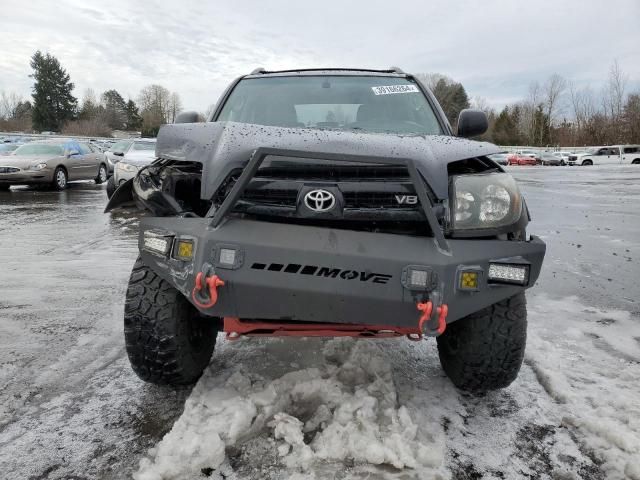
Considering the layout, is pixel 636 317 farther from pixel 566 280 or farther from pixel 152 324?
pixel 152 324

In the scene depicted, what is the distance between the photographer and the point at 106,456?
2188mm

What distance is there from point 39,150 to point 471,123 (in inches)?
592

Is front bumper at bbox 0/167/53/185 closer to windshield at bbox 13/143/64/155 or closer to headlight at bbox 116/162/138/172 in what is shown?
windshield at bbox 13/143/64/155

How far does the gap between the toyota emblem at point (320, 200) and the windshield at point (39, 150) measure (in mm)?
15435

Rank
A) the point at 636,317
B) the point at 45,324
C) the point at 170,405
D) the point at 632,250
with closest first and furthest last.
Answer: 1. the point at 170,405
2. the point at 45,324
3. the point at 636,317
4. the point at 632,250

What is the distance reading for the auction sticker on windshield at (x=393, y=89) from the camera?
3621 millimetres

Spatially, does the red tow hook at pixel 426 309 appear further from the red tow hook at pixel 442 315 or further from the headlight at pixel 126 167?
the headlight at pixel 126 167

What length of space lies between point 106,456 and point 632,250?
259 inches

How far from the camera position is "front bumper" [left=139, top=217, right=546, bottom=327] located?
6.53 ft

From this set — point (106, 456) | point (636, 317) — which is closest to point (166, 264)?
point (106, 456)

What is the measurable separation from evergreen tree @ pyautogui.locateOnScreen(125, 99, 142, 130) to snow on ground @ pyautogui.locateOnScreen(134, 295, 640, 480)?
306 ft

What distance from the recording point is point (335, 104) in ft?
11.6

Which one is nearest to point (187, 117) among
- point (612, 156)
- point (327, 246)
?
point (327, 246)

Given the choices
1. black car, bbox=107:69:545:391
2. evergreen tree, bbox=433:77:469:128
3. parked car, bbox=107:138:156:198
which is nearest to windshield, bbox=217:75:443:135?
black car, bbox=107:69:545:391
